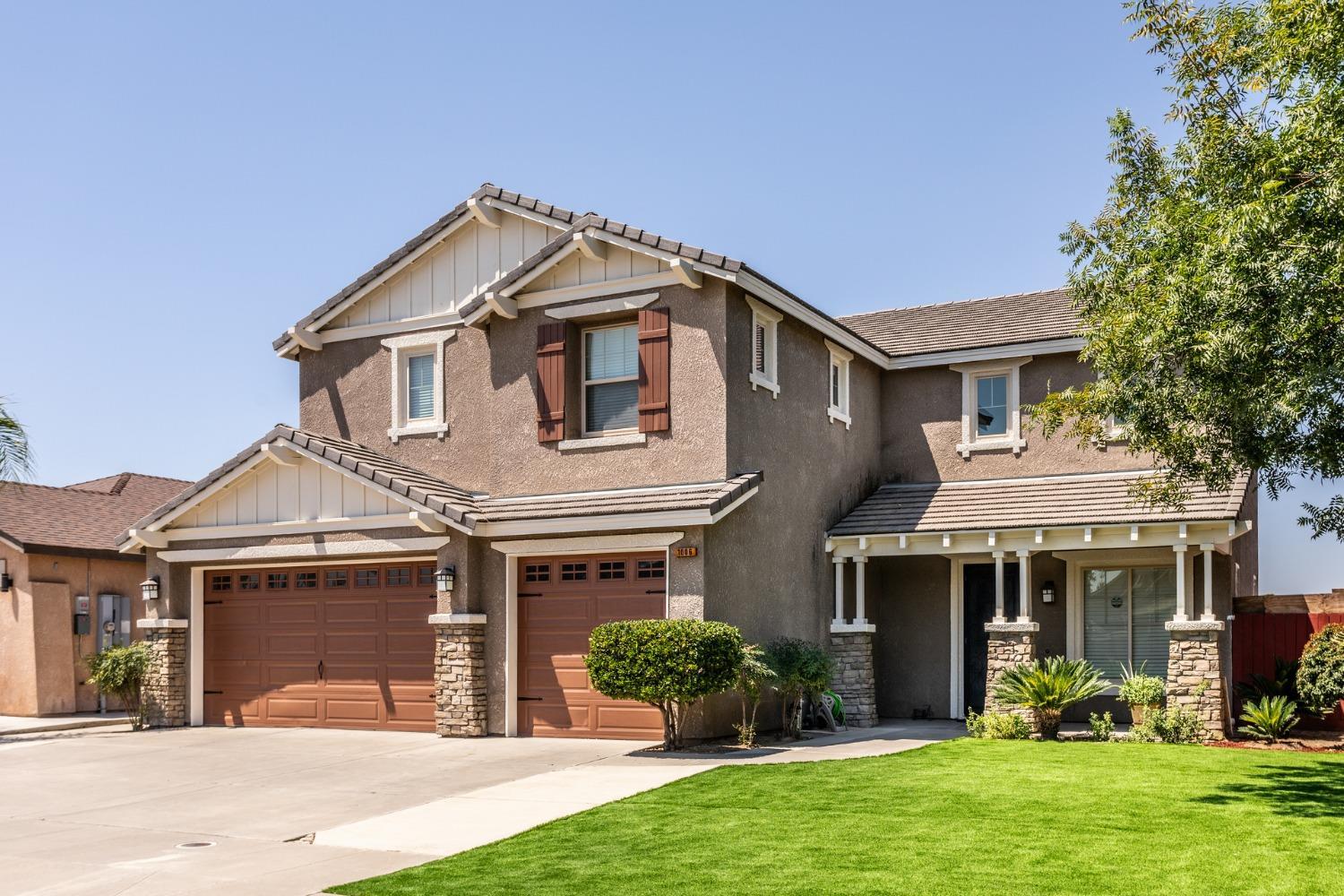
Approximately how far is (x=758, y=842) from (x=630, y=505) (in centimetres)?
705

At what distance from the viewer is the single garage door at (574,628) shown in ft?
54.6

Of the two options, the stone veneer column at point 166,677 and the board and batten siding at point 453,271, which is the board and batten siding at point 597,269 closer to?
the board and batten siding at point 453,271

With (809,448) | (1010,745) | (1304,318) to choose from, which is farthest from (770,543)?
(1304,318)

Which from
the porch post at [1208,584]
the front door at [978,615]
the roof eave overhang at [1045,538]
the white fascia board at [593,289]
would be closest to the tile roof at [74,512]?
the white fascia board at [593,289]

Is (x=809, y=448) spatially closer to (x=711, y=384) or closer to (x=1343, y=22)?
(x=711, y=384)

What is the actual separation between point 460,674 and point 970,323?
10.7 m

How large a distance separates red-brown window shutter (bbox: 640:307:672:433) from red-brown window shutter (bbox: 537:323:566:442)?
124cm

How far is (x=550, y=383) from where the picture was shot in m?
17.8

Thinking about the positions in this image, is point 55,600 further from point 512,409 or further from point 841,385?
point 841,385

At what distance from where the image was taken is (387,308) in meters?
19.9

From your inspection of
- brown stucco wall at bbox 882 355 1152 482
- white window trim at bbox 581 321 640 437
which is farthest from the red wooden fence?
white window trim at bbox 581 321 640 437

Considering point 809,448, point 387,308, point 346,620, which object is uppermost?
point 387,308

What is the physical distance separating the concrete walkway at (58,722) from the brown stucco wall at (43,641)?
0.29 m

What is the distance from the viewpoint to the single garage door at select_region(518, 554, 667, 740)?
16.6 m
